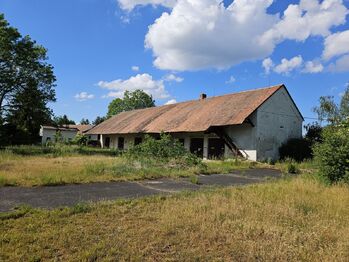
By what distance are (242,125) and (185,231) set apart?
1850 centimetres

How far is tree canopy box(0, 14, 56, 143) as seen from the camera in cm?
2698

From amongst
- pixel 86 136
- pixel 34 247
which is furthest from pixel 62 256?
pixel 86 136

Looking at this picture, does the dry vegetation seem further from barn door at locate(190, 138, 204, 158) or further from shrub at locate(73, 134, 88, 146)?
shrub at locate(73, 134, 88, 146)

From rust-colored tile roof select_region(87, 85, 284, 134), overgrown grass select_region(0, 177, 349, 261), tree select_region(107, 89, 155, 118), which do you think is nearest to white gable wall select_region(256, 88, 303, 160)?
→ rust-colored tile roof select_region(87, 85, 284, 134)

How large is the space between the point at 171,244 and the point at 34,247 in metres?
1.93

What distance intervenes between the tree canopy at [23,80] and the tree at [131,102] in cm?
4189

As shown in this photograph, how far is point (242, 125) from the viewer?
915 inches

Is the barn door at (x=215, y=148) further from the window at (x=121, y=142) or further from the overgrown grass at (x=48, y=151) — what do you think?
the window at (x=121, y=142)

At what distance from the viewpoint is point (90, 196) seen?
849 cm

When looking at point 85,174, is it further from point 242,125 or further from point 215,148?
point 215,148

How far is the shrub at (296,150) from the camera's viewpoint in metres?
22.6

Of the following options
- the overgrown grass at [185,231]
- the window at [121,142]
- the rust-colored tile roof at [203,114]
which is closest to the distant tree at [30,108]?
the rust-colored tile roof at [203,114]

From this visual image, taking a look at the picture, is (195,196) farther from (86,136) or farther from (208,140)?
(86,136)

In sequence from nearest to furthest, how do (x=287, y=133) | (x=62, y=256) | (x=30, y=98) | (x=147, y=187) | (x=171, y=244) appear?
(x=62, y=256) → (x=171, y=244) → (x=147, y=187) → (x=287, y=133) → (x=30, y=98)
